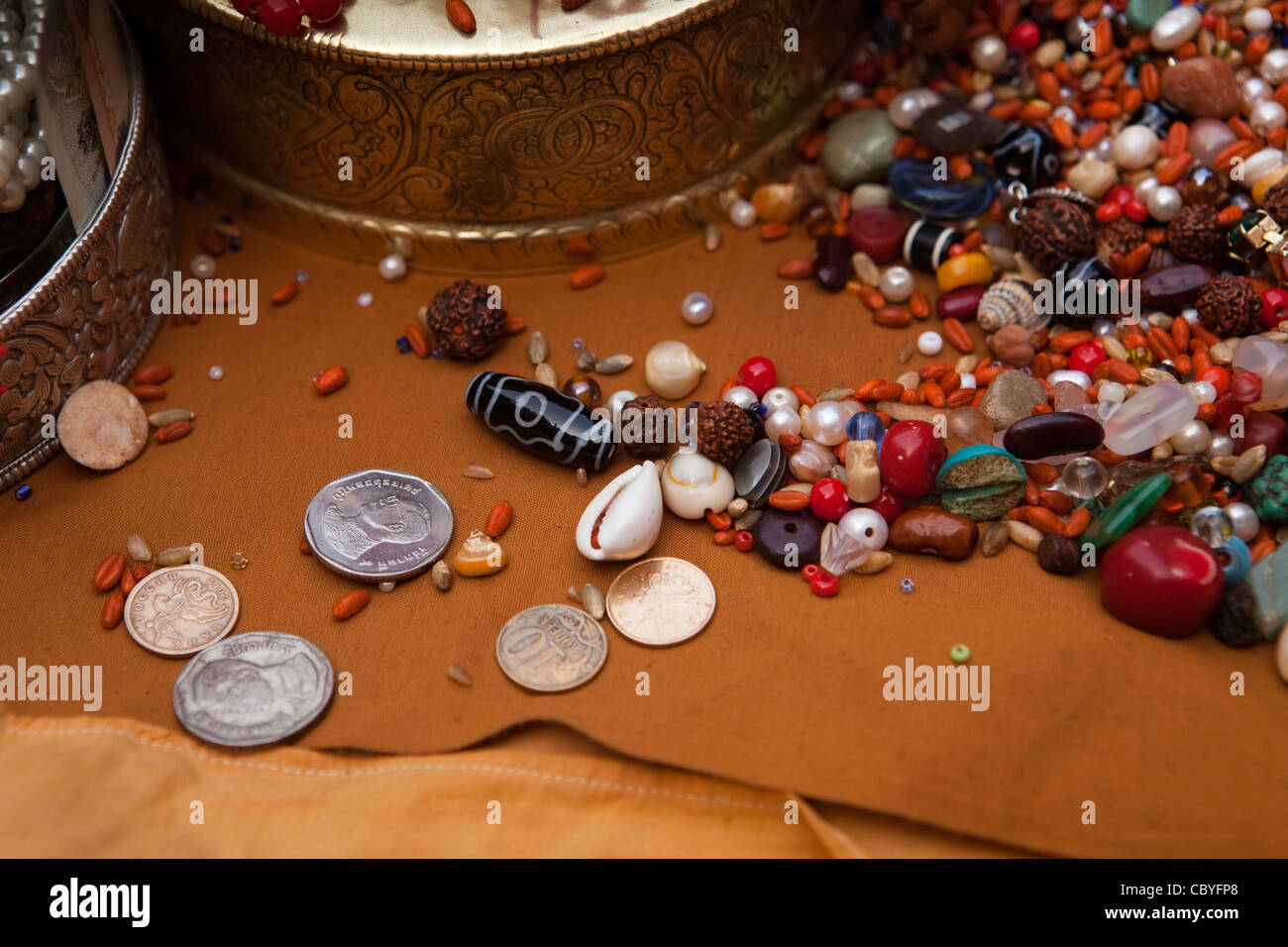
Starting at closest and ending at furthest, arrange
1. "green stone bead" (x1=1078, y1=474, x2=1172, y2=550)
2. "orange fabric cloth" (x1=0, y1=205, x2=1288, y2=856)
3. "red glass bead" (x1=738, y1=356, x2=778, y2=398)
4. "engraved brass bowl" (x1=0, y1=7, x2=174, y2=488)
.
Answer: "orange fabric cloth" (x1=0, y1=205, x2=1288, y2=856) < "green stone bead" (x1=1078, y1=474, x2=1172, y2=550) < "engraved brass bowl" (x1=0, y1=7, x2=174, y2=488) < "red glass bead" (x1=738, y1=356, x2=778, y2=398)

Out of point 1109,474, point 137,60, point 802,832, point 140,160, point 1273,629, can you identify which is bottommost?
point 802,832

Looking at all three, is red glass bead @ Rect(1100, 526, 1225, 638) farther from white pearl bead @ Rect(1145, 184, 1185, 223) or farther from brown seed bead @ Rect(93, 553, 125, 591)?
brown seed bead @ Rect(93, 553, 125, 591)

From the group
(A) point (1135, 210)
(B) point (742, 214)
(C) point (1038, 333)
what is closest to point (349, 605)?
(B) point (742, 214)

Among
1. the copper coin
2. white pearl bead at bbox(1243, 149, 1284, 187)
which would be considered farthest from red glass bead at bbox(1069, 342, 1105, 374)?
the copper coin

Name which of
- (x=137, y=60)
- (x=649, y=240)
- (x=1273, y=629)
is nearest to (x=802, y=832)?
(x=1273, y=629)

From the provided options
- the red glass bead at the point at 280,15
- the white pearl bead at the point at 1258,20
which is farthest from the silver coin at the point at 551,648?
the white pearl bead at the point at 1258,20

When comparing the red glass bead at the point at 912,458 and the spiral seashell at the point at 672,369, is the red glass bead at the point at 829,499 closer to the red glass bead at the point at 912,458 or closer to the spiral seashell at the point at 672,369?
the red glass bead at the point at 912,458

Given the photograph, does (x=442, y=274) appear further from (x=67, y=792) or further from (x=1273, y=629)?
(x=1273, y=629)
